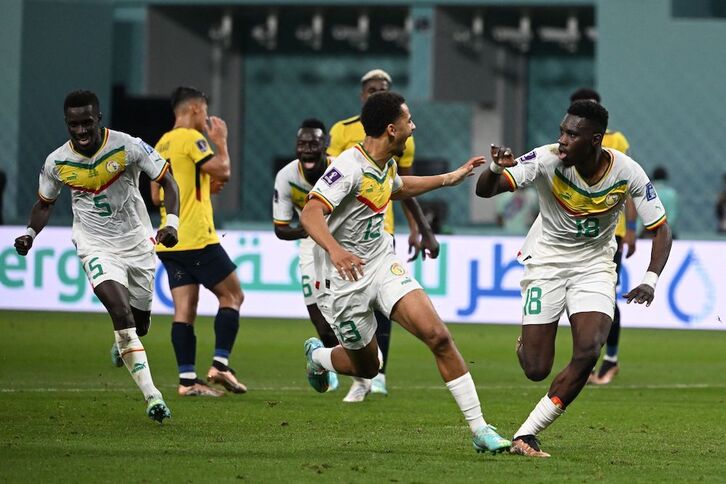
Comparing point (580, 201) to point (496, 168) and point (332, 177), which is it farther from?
point (332, 177)

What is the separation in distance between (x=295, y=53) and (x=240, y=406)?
20183 mm

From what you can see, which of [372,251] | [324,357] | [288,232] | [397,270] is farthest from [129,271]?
[397,270]

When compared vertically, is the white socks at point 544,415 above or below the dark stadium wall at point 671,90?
below

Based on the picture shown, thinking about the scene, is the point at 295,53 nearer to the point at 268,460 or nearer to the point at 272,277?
the point at 272,277

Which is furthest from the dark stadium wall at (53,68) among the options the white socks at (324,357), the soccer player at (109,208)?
the white socks at (324,357)

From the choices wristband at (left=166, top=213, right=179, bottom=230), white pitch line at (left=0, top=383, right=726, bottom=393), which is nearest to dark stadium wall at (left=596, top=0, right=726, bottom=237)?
white pitch line at (left=0, top=383, right=726, bottom=393)

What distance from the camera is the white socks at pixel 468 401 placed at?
24.6ft

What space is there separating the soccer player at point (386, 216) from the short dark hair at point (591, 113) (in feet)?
7.01

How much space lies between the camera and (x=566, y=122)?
25.7ft

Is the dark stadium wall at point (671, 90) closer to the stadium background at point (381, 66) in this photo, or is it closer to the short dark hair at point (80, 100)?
the stadium background at point (381, 66)

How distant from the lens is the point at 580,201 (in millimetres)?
8055

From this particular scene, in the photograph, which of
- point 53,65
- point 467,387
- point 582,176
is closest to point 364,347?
point 467,387

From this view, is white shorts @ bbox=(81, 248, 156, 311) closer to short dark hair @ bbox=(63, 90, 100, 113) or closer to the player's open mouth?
short dark hair @ bbox=(63, 90, 100, 113)

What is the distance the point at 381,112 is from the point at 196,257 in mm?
3178
